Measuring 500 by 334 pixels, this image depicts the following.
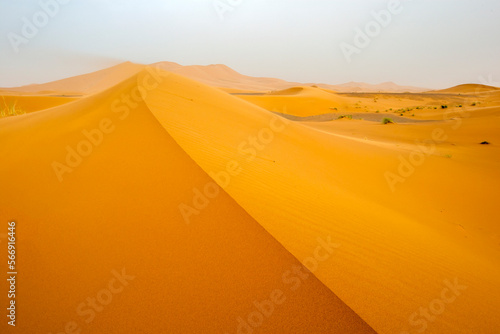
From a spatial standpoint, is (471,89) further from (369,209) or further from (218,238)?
(218,238)

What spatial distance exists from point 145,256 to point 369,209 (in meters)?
2.98

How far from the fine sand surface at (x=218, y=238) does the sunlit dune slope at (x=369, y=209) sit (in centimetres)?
2

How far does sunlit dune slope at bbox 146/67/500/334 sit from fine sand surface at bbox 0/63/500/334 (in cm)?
2

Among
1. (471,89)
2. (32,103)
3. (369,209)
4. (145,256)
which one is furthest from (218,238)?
(471,89)

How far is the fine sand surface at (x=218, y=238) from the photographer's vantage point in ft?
5.70

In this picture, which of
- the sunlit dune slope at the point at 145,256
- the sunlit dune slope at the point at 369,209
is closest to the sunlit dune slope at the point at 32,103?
the sunlit dune slope at the point at 369,209

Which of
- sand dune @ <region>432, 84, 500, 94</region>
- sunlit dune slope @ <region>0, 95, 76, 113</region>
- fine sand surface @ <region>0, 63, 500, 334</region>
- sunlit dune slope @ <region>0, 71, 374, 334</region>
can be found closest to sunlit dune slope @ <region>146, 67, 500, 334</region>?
fine sand surface @ <region>0, 63, 500, 334</region>

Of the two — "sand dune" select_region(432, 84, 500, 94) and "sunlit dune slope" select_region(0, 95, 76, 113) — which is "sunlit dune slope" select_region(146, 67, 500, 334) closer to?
"sunlit dune slope" select_region(0, 95, 76, 113)

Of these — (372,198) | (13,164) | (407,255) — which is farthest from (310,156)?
(13,164)

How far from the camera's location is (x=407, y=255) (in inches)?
102

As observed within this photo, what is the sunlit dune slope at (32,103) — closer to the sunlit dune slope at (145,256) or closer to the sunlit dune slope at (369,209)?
the sunlit dune slope at (369,209)

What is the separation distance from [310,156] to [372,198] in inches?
63.0

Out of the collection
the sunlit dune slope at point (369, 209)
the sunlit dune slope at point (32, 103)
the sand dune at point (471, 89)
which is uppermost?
the sunlit dune slope at point (32, 103)

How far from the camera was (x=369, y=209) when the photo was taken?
373 centimetres
